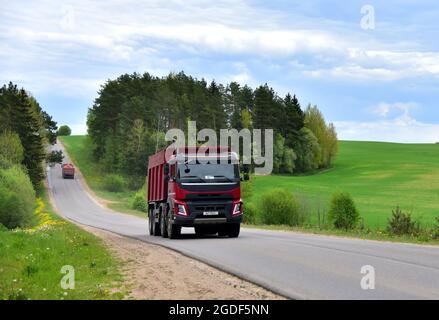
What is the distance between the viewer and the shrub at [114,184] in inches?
4286

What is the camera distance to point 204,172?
2675cm

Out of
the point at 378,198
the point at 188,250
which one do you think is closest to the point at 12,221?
the point at 188,250

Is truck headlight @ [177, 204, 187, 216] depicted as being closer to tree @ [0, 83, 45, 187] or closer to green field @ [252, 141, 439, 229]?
green field @ [252, 141, 439, 229]

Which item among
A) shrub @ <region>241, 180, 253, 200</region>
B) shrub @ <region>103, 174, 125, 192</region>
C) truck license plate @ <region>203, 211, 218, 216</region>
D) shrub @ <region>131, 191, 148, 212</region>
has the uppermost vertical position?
truck license plate @ <region>203, 211, 218, 216</region>

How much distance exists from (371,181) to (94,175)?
148 feet

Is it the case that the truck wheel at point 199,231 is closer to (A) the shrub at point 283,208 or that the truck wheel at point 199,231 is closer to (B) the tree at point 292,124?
(A) the shrub at point 283,208

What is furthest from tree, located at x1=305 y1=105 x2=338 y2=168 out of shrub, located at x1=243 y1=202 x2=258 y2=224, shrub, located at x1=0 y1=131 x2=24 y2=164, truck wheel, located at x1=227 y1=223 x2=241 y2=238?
truck wheel, located at x1=227 y1=223 x2=241 y2=238

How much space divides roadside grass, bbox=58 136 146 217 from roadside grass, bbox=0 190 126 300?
151ft

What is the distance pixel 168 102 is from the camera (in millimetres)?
117375

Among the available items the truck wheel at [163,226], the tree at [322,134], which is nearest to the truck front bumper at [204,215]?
the truck wheel at [163,226]

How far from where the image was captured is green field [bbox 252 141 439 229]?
7412 centimetres

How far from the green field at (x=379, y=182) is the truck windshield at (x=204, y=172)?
93.5 ft

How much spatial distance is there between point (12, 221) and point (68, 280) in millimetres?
39981
